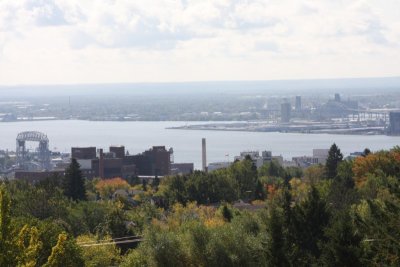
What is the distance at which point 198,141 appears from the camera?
15662 centimetres

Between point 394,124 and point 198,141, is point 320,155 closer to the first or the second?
point 198,141

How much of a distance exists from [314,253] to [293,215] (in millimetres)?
1534

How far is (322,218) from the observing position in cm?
2519

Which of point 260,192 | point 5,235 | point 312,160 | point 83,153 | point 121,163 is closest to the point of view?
point 5,235

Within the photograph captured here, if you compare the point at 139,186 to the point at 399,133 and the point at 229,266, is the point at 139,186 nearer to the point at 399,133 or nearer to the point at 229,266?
the point at 229,266

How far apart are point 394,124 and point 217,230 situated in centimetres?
13666

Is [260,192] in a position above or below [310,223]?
below

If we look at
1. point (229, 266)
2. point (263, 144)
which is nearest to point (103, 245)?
point (229, 266)

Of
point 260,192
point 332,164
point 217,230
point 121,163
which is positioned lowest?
point 121,163

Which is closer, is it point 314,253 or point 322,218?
point 314,253

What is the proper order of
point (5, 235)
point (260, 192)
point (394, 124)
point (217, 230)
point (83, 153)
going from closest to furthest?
point (5, 235), point (217, 230), point (260, 192), point (83, 153), point (394, 124)

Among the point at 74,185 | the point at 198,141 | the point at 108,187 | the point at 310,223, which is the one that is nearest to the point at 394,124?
the point at 198,141

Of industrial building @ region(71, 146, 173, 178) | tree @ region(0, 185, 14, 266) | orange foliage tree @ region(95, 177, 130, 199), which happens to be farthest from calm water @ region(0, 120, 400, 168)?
tree @ region(0, 185, 14, 266)

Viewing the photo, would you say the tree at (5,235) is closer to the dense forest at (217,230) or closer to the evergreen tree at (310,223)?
the dense forest at (217,230)
